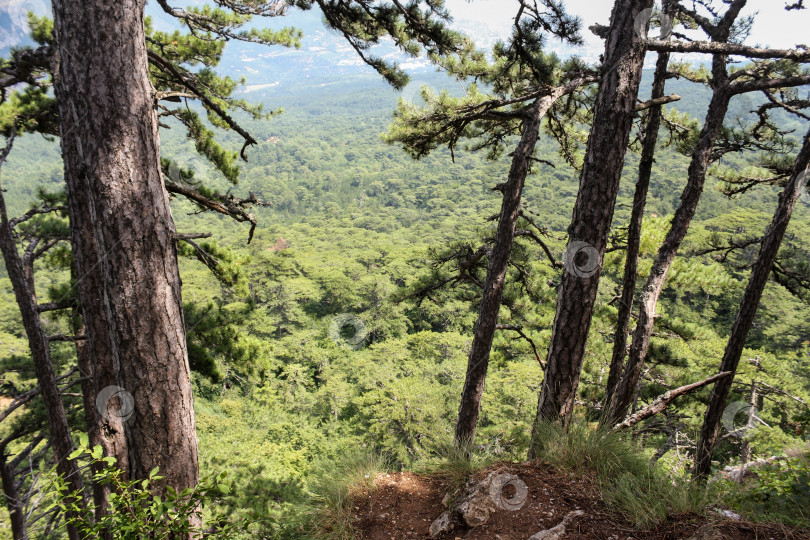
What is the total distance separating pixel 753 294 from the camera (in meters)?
4.04

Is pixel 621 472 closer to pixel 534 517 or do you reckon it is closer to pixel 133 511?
pixel 534 517

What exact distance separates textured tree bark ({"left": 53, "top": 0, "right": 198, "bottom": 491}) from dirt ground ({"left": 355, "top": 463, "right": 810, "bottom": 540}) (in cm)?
110

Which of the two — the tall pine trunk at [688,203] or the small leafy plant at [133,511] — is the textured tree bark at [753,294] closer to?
the tall pine trunk at [688,203]

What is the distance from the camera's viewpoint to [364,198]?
9319 centimetres

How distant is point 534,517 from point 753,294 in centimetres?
347

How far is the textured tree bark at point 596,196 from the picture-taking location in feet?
8.53

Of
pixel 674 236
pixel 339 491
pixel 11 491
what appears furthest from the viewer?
pixel 11 491

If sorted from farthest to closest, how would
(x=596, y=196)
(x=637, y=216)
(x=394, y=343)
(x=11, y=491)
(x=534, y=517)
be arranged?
(x=394, y=343)
(x=11, y=491)
(x=637, y=216)
(x=596, y=196)
(x=534, y=517)

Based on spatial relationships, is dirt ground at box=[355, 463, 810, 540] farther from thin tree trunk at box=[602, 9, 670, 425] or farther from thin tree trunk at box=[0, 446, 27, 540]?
thin tree trunk at box=[0, 446, 27, 540]

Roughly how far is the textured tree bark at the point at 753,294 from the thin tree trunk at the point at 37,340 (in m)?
6.10

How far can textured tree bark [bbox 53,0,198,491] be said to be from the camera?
195 centimetres

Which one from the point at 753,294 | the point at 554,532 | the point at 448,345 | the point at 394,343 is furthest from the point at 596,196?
the point at 394,343

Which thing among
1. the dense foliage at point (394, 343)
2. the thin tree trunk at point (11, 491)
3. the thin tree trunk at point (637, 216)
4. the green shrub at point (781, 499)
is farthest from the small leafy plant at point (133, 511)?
the thin tree trunk at point (11, 491)

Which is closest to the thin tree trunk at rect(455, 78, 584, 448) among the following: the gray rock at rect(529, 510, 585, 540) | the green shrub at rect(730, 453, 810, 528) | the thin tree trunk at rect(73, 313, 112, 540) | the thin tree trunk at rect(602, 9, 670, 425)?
the thin tree trunk at rect(602, 9, 670, 425)
